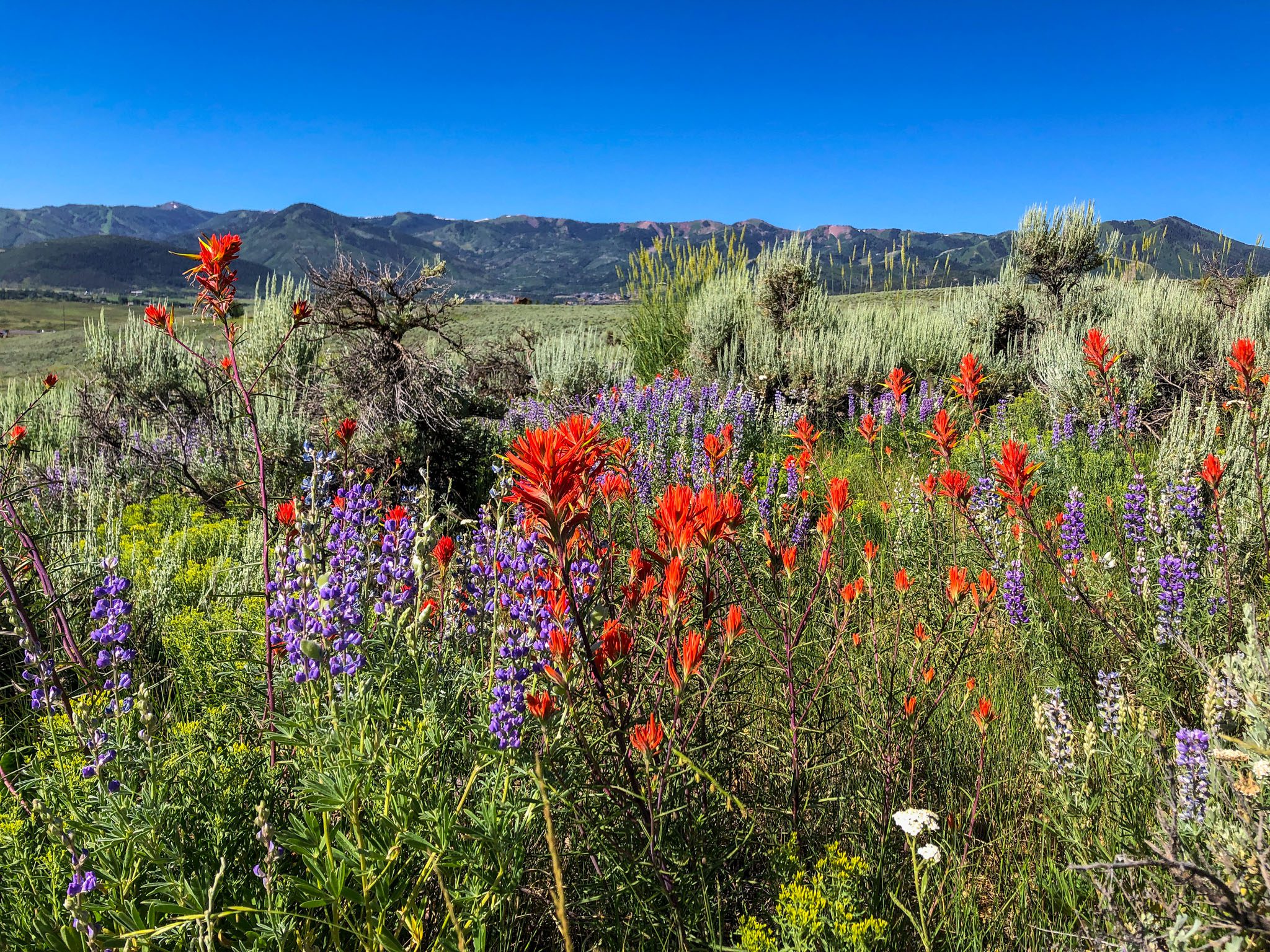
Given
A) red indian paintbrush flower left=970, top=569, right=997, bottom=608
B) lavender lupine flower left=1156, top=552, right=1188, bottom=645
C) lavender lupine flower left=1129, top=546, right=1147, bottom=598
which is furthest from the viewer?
lavender lupine flower left=1129, top=546, right=1147, bottom=598

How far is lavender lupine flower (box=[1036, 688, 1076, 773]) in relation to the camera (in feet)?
5.73

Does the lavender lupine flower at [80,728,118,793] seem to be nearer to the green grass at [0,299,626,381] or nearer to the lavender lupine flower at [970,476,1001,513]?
the lavender lupine flower at [970,476,1001,513]

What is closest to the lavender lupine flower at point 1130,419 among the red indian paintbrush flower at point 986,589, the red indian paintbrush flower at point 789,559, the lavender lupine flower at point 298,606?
the red indian paintbrush flower at point 986,589

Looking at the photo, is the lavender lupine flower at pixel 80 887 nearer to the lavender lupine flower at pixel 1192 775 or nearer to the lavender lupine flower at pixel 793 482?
the lavender lupine flower at pixel 1192 775

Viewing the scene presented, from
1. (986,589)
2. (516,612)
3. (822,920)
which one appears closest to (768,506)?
(986,589)

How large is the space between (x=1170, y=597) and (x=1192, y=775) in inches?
41.8

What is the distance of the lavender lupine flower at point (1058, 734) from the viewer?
5.73 feet

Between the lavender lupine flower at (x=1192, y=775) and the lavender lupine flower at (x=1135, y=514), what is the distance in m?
1.60

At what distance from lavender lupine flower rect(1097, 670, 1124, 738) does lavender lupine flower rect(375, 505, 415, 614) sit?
189 cm

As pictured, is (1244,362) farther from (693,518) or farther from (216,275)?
(216,275)

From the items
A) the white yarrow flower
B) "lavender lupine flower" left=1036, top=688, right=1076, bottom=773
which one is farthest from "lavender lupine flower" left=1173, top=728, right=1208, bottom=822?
the white yarrow flower

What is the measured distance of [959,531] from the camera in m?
3.68

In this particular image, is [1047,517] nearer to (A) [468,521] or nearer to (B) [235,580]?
(A) [468,521]

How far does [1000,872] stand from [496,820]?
4.66 ft
